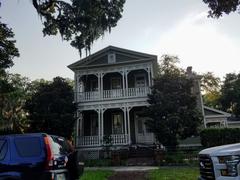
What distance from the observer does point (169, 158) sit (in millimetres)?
15344

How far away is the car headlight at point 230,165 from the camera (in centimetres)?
472

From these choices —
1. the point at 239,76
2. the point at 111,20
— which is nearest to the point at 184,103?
the point at 111,20

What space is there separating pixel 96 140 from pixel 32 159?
15.0 m

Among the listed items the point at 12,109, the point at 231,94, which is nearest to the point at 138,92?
the point at 12,109

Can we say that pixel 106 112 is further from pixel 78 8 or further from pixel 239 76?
pixel 239 76

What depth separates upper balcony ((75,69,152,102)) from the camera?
69.3 feet

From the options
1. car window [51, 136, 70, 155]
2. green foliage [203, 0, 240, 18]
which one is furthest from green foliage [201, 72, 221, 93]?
car window [51, 136, 70, 155]

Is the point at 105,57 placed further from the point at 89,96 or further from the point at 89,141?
the point at 89,141

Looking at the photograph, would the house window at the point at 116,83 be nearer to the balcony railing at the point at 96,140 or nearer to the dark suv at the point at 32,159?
the balcony railing at the point at 96,140

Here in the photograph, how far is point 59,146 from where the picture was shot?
21.9ft

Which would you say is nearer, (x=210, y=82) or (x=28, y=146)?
(x=28, y=146)

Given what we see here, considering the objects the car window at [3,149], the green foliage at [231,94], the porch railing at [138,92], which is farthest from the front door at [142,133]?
the green foliage at [231,94]

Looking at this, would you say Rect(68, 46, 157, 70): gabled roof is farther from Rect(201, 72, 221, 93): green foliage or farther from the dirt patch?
Rect(201, 72, 221, 93): green foliage

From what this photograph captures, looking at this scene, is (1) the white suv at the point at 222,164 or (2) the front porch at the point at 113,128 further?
(2) the front porch at the point at 113,128
